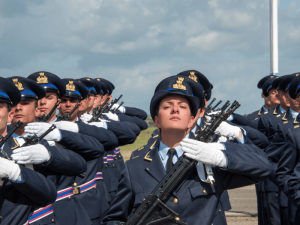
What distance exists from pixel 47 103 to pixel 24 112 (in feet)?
3.37

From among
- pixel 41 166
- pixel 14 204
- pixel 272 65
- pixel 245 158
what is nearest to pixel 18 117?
pixel 41 166

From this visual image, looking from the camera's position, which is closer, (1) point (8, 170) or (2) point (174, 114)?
(1) point (8, 170)

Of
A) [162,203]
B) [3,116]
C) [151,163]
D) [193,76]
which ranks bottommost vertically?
[162,203]

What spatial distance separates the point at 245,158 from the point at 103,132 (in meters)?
3.25

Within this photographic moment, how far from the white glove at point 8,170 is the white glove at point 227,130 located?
2.54 metres

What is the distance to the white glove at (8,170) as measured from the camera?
121 inches

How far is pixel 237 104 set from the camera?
13.4 ft

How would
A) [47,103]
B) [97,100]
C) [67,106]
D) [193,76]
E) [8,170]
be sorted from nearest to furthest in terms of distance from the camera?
1. [8,170]
2. [47,103]
3. [67,106]
4. [193,76]
5. [97,100]

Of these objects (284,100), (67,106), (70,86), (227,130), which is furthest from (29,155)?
(284,100)

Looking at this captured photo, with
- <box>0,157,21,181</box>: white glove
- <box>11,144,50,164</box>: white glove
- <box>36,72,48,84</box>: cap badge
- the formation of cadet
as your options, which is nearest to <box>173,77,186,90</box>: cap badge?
the formation of cadet

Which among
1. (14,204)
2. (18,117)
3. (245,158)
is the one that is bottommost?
(14,204)

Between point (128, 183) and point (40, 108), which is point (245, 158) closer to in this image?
point (128, 183)

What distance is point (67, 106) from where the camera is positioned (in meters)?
6.39

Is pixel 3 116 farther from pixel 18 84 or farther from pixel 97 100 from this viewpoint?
pixel 97 100
